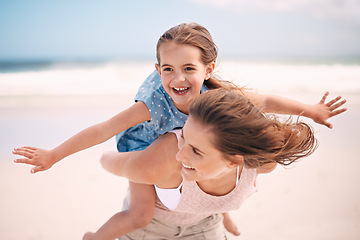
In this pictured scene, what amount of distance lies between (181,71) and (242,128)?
0.72 metres

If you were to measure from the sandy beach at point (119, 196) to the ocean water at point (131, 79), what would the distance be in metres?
2.67

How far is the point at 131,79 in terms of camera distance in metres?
10.6

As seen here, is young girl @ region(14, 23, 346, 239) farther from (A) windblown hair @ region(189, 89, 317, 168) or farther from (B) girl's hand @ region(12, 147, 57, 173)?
(A) windblown hair @ region(189, 89, 317, 168)

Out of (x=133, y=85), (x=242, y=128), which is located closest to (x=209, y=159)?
(x=242, y=128)

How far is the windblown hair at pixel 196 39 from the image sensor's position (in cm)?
206

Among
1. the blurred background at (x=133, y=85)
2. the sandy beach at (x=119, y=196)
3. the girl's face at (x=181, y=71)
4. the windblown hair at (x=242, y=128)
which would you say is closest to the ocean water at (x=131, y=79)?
the blurred background at (x=133, y=85)

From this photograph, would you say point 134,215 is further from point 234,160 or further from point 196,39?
point 196,39

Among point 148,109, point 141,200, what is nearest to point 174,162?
point 141,200

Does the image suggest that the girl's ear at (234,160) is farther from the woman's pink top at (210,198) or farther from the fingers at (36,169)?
the fingers at (36,169)

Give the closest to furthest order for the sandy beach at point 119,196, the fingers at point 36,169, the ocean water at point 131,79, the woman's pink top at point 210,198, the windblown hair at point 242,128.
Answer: the windblown hair at point 242,128, the woman's pink top at point 210,198, the fingers at point 36,169, the sandy beach at point 119,196, the ocean water at point 131,79

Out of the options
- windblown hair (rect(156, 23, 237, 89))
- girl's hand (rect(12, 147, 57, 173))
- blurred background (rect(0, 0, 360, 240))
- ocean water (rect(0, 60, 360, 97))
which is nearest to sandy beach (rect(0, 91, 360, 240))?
blurred background (rect(0, 0, 360, 240))

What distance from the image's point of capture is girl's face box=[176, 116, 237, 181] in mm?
1503

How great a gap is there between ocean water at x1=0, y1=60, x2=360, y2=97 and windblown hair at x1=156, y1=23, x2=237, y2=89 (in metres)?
3.93

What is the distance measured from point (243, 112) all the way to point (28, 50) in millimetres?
18461
